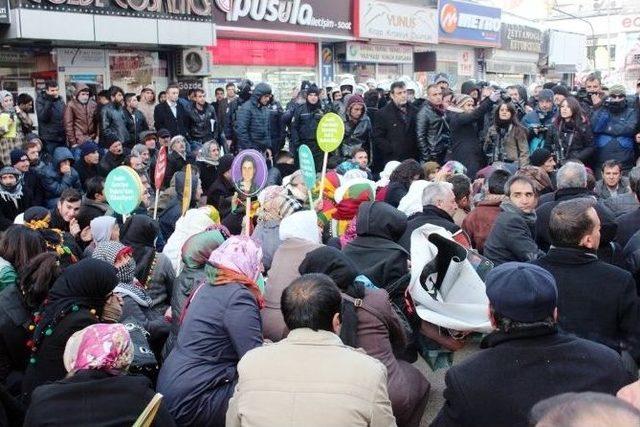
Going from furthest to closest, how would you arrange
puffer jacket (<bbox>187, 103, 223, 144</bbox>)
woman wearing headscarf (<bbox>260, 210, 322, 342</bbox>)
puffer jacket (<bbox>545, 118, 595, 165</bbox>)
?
puffer jacket (<bbox>187, 103, 223, 144</bbox>), puffer jacket (<bbox>545, 118, 595, 165</bbox>), woman wearing headscarf (<bbox>260, 210, 322, 342</bbox>)

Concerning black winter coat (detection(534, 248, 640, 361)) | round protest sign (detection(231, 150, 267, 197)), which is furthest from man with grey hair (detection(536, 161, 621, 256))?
round protest sign (detection(231, 150, 267, 197))

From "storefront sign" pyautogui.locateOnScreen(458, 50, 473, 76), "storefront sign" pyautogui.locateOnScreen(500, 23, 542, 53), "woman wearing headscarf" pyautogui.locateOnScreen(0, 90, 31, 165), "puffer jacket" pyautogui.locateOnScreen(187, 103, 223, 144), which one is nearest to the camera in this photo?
"woman wearing headscarf" pyautogui.locateOnScreen(0, 90, 31, 165)

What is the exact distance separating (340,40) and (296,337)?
60.3ft

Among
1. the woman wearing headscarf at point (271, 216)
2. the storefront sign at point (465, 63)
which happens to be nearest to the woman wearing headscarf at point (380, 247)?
the woman wearing headscarf at point (271, 216)

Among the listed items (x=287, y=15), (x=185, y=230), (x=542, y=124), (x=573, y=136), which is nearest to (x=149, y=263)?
(x=185, y=230)

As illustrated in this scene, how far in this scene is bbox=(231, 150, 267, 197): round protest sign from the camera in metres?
6.57

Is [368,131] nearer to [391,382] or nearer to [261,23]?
[391,382]

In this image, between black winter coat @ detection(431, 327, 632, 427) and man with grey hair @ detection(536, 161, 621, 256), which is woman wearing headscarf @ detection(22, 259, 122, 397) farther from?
man with grey hair @ detection(536, 161, 621, 256)

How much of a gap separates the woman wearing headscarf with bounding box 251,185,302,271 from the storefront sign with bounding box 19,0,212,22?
7999mm

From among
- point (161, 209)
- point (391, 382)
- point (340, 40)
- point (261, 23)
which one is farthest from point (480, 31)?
point (391, 382)

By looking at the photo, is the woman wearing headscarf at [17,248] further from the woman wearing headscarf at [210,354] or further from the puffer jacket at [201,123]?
the puffer jacket at [201,123]

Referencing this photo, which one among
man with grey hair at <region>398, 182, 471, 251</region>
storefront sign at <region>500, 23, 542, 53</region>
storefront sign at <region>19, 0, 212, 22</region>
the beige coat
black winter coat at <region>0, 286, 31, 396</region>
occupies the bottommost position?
black winter coat at <region>0, 286, 31, 396</region>

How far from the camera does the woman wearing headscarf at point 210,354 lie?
11.5 feet

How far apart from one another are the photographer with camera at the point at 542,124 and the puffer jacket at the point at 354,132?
2.11m
